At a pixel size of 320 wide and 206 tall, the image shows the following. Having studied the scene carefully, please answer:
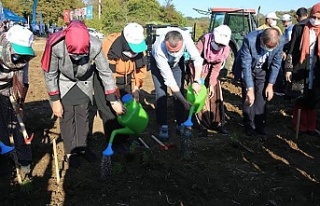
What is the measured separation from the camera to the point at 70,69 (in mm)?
3289

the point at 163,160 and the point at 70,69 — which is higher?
the point at 70,69

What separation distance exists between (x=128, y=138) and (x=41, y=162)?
104cm

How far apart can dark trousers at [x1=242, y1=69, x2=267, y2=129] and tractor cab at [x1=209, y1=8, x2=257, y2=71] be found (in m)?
5.57

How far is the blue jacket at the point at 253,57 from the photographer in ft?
14.4

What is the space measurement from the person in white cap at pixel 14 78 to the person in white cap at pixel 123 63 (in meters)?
0.77

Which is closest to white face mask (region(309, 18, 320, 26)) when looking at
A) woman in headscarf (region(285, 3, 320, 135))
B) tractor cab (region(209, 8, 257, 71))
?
woman in headscarf (region(285, 3, 320, 135))

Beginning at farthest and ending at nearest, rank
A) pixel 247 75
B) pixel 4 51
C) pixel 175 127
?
pixel 175 127 → pixel 247 75 → pixel 4 51

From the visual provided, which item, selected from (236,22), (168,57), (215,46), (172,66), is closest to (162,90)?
(172,66)

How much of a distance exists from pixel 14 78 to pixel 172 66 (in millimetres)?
1867

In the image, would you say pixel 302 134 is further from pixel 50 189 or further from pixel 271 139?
pixel 50 189

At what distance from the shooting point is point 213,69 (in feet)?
15.2

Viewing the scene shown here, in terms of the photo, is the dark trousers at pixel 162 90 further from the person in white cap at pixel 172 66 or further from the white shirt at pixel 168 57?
the white shirt at pixel 168 57

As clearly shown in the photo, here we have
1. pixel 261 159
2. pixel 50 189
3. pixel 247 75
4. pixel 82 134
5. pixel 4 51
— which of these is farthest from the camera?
pixel 247 75

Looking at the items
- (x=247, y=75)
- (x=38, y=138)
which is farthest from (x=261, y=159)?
(x=38, y=138)
